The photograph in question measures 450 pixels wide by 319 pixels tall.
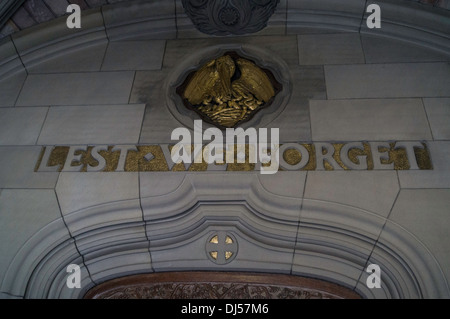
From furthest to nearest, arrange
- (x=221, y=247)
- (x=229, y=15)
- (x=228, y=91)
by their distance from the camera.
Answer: (x=229, y=15) → (x=228, y=91) → (x=221, y=247)

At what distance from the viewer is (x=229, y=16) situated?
367 centimetres

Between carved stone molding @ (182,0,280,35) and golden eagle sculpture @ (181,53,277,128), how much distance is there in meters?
0.39

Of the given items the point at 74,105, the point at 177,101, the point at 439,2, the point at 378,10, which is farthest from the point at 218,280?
the point at 439,2

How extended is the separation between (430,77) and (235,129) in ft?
5.55

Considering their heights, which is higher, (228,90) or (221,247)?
(228,90)

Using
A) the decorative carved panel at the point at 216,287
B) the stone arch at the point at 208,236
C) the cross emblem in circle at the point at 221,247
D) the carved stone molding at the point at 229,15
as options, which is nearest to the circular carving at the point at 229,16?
the carved stone molding at the point at 229,15

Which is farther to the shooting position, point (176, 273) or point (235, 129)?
point (235, 129)


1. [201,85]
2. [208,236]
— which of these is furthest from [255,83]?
[208,236]

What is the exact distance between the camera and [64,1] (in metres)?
3.87

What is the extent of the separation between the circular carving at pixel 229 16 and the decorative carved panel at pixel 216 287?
223cm

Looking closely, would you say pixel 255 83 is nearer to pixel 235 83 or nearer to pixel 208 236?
pixel 235 83

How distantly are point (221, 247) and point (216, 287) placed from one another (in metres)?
0.29

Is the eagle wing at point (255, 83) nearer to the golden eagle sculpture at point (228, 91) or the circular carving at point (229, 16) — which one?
the golden eagle sculpture at point (228, 91)
